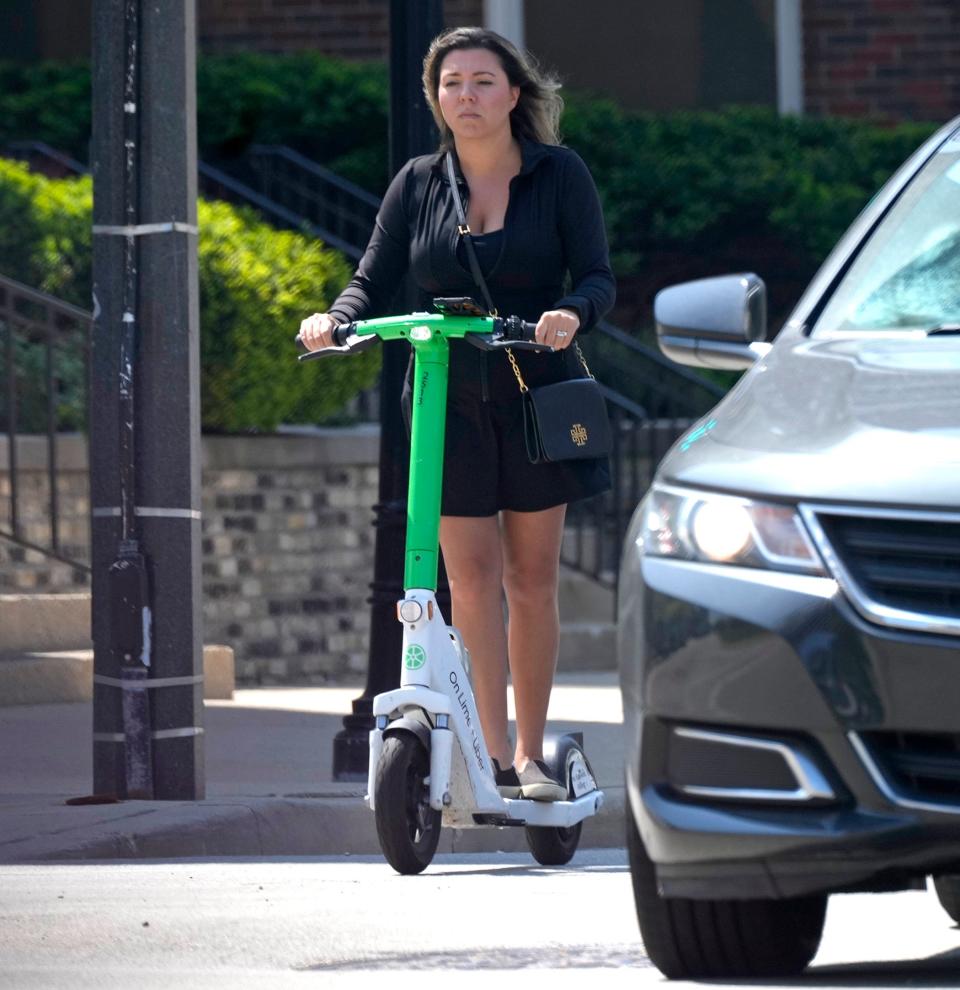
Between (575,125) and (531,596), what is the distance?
32.4 feet

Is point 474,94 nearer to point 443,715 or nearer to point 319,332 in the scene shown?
point 319,332

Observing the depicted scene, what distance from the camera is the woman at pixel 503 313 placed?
610cm

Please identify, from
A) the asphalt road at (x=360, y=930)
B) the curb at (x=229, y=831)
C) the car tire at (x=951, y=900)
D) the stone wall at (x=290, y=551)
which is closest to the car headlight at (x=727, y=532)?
the asphalt road at (x=360, y=930)

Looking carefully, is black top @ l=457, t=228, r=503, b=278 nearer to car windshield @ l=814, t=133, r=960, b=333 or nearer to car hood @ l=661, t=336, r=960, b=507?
car windshield @ l=814, t=133, r=960, b=333

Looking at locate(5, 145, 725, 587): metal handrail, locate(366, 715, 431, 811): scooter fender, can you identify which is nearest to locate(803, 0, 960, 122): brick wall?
locate(5, 145, 725, 587): metal handrail

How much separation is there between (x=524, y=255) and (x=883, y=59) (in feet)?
37.1

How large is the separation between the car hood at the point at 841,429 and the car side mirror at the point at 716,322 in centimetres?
31

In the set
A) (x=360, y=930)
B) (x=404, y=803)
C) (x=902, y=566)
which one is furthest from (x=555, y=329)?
(x=902, y=566)

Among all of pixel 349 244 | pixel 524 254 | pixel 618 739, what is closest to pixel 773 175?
pixel 349 244

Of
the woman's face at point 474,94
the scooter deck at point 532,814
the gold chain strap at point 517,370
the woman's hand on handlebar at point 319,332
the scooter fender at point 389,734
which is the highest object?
the woman's face at point 474,94

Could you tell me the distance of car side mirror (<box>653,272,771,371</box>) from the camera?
17.0 feet

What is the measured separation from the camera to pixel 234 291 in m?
11.4

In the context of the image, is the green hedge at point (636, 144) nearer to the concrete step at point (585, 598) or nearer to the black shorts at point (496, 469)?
the concrete step at point (585, 598)

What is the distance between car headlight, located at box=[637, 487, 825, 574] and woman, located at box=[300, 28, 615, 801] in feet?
5.71
